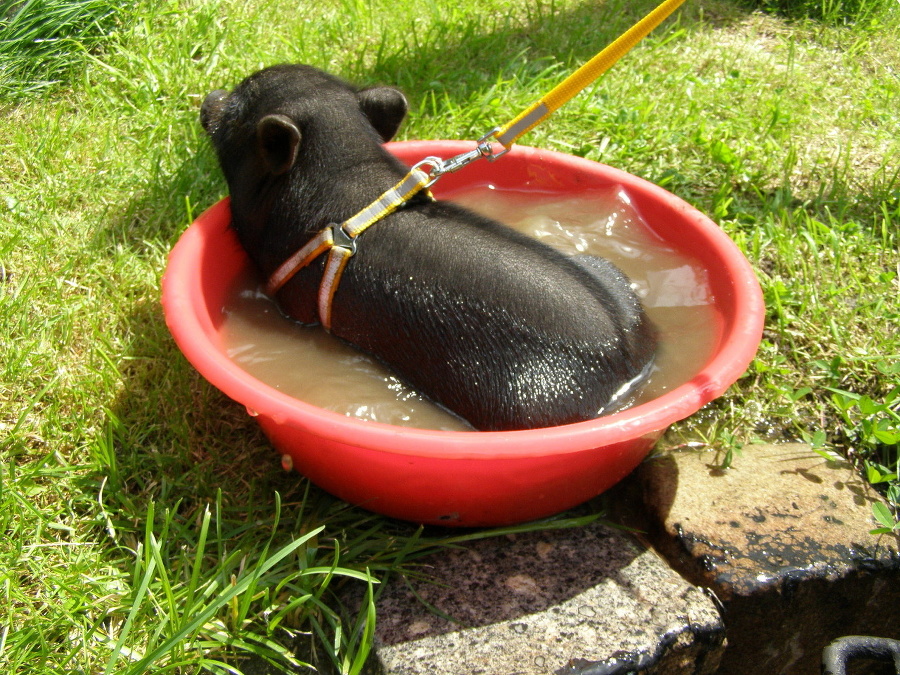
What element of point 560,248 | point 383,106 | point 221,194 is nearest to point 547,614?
point 560,248

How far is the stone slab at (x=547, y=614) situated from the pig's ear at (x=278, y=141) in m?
1.40

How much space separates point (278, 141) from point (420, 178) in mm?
501

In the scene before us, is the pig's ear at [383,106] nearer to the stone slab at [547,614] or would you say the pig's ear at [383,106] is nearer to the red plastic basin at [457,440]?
the red plastic basin at [457,440]

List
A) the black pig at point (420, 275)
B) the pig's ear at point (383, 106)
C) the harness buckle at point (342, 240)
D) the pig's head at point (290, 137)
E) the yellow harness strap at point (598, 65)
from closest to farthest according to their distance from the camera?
the black pig at point (420, 275) < the yellow harness strap at point (598, 65) < the harness buckle at point (342, 240) < the pig's head at point (290, 137) < the pig's ear at point (383, 106)

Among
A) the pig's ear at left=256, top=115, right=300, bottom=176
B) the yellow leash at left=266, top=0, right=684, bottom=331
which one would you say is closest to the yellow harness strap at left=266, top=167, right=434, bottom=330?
the yellow leash at left=266, top=0, right=684, bottom=331

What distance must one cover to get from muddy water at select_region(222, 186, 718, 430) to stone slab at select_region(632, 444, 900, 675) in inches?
13.6

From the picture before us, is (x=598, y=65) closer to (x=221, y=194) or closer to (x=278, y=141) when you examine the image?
(x=278, y=141)

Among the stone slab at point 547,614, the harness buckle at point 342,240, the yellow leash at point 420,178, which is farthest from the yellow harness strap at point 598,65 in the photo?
the stone slab at point 547,614

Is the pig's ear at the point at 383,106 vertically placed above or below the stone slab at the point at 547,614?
above

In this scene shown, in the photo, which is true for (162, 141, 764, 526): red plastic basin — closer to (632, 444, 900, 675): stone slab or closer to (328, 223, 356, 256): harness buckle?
(632, 444, 900, 675): stone slab

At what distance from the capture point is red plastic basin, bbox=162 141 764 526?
184cm

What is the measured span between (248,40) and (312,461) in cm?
283

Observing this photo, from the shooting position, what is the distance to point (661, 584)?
6.82 feet

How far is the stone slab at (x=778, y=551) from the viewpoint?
2.12 m
